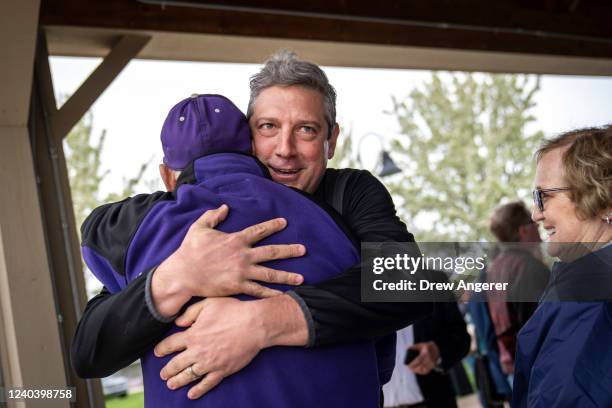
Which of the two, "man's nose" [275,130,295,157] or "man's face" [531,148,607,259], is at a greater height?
"man's nose" [275,130,295,157]

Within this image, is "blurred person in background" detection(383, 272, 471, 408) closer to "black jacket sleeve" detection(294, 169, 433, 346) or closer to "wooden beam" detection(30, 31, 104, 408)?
"wooden beam" detection(30, 31, 104, 408)

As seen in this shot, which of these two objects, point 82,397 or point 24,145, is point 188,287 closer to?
point 24,145

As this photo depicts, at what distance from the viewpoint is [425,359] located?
357cm

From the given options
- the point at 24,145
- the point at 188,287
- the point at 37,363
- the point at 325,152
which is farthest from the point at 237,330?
the point at 24,145

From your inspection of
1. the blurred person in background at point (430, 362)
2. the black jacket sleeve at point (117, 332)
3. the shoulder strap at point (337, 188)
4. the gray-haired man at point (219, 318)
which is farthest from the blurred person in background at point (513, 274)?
the black jacket sleeve at point (117, 332)

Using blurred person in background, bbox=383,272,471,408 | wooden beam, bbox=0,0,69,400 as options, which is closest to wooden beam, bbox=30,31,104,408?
wooden beam, bbox=0,0,69,400

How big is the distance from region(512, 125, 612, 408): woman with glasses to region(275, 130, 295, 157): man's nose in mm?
660

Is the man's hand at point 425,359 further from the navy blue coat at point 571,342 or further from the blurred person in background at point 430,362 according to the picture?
the navy blue coat at point 571,342

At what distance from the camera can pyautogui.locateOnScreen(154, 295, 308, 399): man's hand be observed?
132 cm

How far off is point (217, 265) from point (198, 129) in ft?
0.95

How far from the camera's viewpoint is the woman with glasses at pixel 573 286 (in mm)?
1530

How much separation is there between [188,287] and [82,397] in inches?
109

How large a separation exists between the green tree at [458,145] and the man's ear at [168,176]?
1732 cm

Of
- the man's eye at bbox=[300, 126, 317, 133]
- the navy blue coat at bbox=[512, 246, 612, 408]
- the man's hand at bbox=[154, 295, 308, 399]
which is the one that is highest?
the man's eye at bbox=[300, 126, 317, 133]
